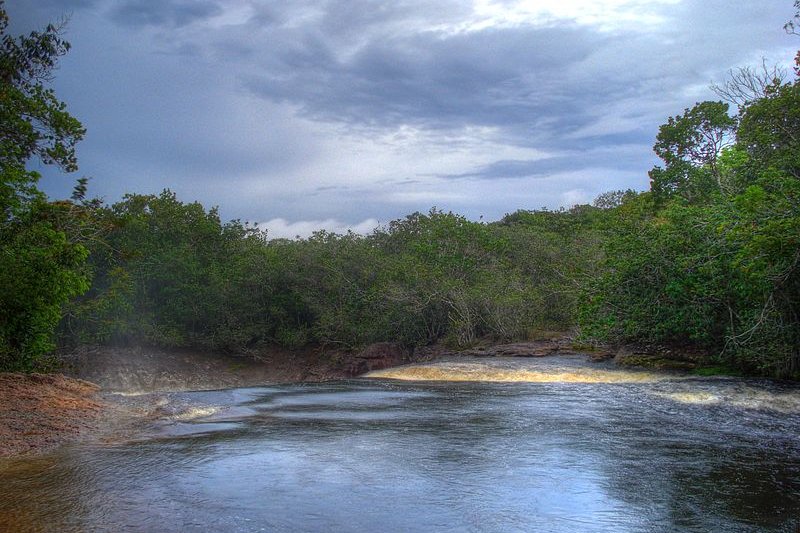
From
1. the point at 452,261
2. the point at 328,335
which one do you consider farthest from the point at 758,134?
the point at 328,335

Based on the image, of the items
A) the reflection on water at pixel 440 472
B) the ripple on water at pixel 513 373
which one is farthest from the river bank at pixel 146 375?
the ripple on water at pixel 513 373

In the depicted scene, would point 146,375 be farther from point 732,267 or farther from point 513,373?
point 732,267

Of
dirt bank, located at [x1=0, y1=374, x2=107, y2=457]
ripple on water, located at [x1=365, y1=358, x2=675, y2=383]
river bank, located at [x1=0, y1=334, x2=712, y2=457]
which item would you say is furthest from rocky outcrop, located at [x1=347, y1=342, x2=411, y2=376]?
dirt bank, located at [x1=0, y1=374, x2=107, y2=457]

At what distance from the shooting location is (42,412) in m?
14.2

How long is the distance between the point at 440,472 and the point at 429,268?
1236 inches

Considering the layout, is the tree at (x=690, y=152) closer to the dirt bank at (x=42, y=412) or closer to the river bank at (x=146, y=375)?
the river bank at (x=146, y=375)

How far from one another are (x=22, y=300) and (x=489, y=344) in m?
Result: 26.1

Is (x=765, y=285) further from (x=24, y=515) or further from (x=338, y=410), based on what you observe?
(x=24, y=515)

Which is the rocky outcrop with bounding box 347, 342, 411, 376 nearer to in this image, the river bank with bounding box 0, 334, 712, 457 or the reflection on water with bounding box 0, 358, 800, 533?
the river bank with bounding box 0, 334, 712, 457

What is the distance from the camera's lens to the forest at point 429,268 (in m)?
18.1

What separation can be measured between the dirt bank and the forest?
2.58 m

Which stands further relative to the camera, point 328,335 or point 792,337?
point 328,335

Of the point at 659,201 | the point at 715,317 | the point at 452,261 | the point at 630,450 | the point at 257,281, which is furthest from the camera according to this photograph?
the point at 257,281

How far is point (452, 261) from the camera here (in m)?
41.7
